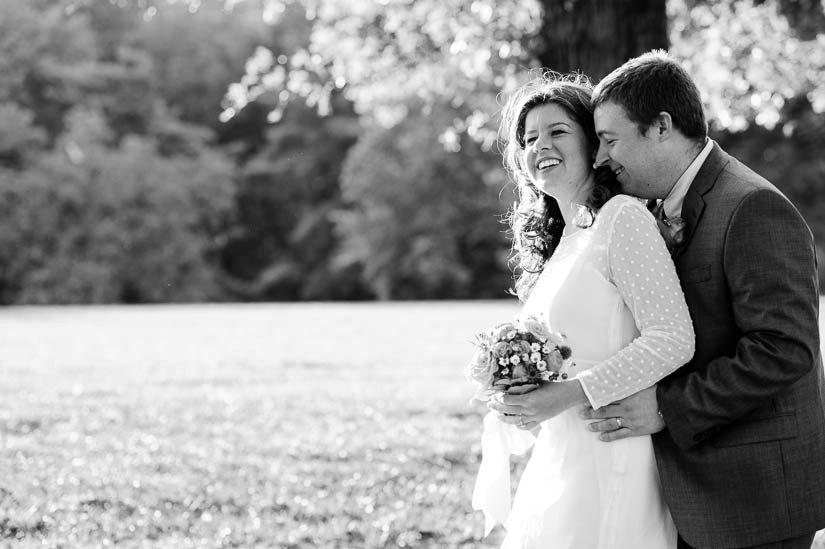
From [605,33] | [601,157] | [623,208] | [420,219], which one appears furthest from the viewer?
[420,219]

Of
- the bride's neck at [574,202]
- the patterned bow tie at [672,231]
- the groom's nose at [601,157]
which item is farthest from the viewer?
the bride's neck at [574,202]

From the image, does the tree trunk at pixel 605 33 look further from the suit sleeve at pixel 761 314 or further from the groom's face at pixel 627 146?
the suit sleeve at pixel 761 314

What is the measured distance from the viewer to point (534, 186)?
330cm

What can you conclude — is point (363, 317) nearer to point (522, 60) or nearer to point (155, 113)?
point (522, 60)

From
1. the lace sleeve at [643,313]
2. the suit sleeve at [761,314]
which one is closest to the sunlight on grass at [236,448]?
the lace sleeve at [643,313]

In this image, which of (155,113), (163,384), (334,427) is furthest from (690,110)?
(155,113)

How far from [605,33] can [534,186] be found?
2873mm

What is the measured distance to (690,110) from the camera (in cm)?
279

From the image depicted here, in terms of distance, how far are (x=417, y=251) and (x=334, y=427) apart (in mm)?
30123

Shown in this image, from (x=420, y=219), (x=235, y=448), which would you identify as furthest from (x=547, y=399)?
(x=420, y=219)

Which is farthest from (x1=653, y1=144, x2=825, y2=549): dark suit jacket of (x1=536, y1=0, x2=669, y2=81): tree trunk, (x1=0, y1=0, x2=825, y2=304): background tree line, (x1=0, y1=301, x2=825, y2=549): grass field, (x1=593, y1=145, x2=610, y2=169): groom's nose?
(x1=0, y1=0, x2=825, y2=304): background tree line

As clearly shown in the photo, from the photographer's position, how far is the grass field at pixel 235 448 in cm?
555

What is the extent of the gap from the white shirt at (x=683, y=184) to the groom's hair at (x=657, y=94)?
5cm

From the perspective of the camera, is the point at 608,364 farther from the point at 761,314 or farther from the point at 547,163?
the point at 547,163
